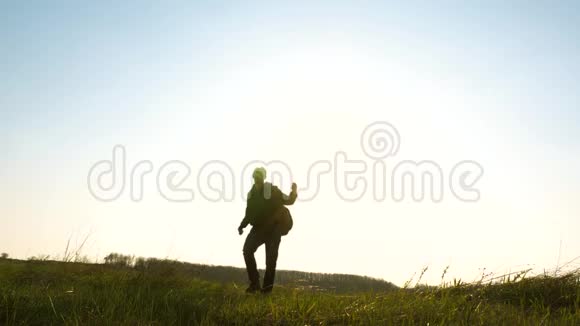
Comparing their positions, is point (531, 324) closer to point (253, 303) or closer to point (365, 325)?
point (365, 325)

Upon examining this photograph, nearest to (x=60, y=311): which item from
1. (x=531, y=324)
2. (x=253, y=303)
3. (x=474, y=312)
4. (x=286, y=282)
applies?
(x=253, y=303)

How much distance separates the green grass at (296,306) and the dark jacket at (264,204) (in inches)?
95.9

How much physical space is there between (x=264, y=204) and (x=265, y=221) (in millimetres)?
283

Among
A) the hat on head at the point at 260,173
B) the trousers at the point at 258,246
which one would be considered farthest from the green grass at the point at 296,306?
the hat on head at the point at 260,173

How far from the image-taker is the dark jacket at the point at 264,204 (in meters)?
8.00

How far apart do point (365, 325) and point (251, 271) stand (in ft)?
13.6

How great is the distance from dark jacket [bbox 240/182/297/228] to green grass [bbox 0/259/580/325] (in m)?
2.44

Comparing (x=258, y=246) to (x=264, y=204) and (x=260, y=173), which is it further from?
(x=260, y=173)

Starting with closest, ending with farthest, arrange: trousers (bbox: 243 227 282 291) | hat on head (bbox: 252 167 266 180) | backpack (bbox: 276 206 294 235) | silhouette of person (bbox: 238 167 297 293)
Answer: trousers (bbox: 243 227 282 291), silhouette of person (bbox: 238 167 297 293), backpack (bbox: 276 206 294 235), hat on head (bbox: 252 167 266 180)

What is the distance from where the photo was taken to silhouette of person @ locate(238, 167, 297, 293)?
7.84 meters

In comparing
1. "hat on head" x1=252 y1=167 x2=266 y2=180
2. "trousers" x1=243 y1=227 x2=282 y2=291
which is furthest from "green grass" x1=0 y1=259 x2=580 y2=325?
"hat on head" x1=252 y1=167 x2=266 y2=180

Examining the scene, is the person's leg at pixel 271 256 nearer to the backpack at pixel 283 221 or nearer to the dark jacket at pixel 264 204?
the backpack at pixel 283 221

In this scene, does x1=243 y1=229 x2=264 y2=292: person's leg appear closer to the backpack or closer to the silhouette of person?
the silhouette of person

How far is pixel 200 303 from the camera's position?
4527mm
